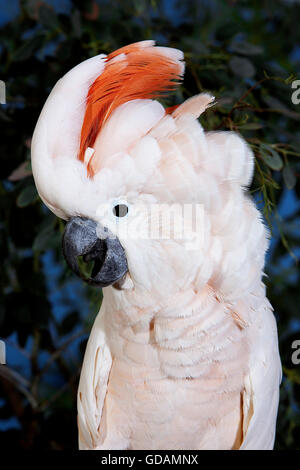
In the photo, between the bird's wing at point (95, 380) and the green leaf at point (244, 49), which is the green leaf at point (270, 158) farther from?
the bird's wing at point (95, 380)

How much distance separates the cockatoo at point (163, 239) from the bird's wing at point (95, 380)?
0.03m

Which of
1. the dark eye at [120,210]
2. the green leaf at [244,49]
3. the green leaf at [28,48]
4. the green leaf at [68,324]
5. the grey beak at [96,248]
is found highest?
the green leaf at [244,49]

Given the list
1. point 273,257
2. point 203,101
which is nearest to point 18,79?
point 203,101

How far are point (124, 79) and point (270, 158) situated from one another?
347 millimetres

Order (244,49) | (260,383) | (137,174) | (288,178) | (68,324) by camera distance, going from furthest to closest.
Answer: (68,324) → (244,49) → (288,178) → (260,383) → (137,174)

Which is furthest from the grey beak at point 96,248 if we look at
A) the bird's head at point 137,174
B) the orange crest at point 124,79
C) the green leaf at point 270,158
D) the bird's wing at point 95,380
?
the green leaf at point 270,158

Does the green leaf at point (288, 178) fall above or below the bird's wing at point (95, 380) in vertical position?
above

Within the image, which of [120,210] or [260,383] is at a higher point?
[120,210]

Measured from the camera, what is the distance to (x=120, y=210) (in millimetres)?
862

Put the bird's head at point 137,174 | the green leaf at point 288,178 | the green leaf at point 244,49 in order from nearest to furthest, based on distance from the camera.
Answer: the bird's head at point 137,174 → the green leaf at point 288,178 → the green leaf at point 244,49

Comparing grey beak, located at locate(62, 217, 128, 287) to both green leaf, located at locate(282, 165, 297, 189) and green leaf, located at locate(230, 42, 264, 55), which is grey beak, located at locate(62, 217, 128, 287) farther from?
green leaf, located at locate(230, 42, 264, 55)

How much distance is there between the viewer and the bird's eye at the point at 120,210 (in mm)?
861

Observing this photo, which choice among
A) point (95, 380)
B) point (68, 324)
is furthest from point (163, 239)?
point (68, 324)

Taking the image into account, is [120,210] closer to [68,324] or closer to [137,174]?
[137,174]
